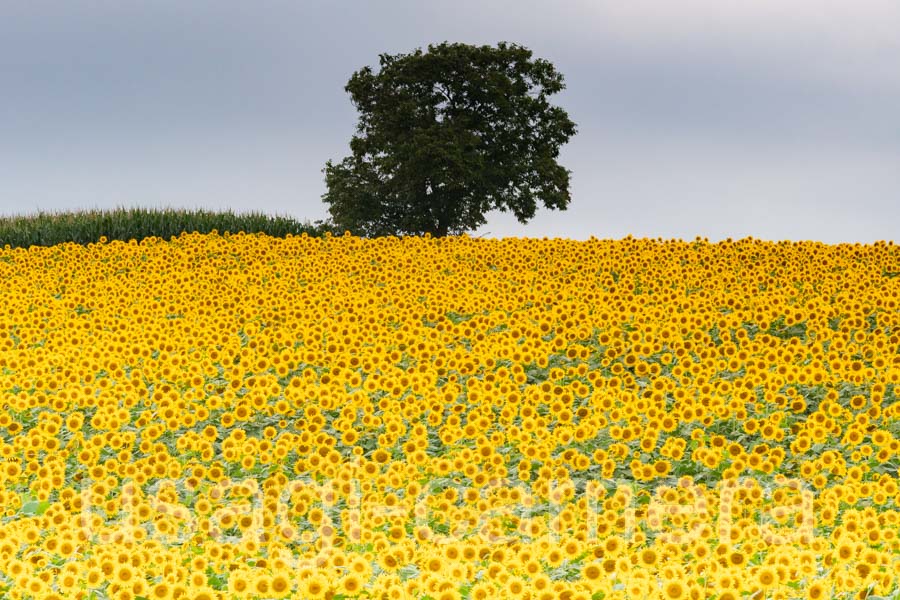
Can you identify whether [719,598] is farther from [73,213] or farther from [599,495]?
[73,213]

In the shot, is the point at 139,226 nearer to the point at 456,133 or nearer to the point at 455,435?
the point at 456,133

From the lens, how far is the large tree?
42188mm

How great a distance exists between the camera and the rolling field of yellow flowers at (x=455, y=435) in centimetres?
640

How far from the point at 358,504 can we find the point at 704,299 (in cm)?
906

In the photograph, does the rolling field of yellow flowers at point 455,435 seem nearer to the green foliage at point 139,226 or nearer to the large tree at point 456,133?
the green foliage at point 139,226

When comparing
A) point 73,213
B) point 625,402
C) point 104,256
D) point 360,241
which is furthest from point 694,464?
point 73,213

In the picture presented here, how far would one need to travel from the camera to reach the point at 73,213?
37.6 m

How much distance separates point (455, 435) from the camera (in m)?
9.23

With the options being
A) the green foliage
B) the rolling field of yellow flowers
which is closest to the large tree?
the green foliage

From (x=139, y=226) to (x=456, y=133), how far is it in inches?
640

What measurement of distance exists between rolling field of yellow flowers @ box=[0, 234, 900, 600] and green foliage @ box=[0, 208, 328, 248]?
10395 millimetres

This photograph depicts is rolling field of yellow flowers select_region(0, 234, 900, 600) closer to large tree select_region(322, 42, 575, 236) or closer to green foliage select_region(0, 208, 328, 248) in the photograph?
green foliage select_region(0, 208, 328, 248)

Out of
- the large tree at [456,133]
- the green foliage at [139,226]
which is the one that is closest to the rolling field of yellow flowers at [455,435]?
the green foliage at [139,226]

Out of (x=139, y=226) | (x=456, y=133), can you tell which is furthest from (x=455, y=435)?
(x=456, y=133)
